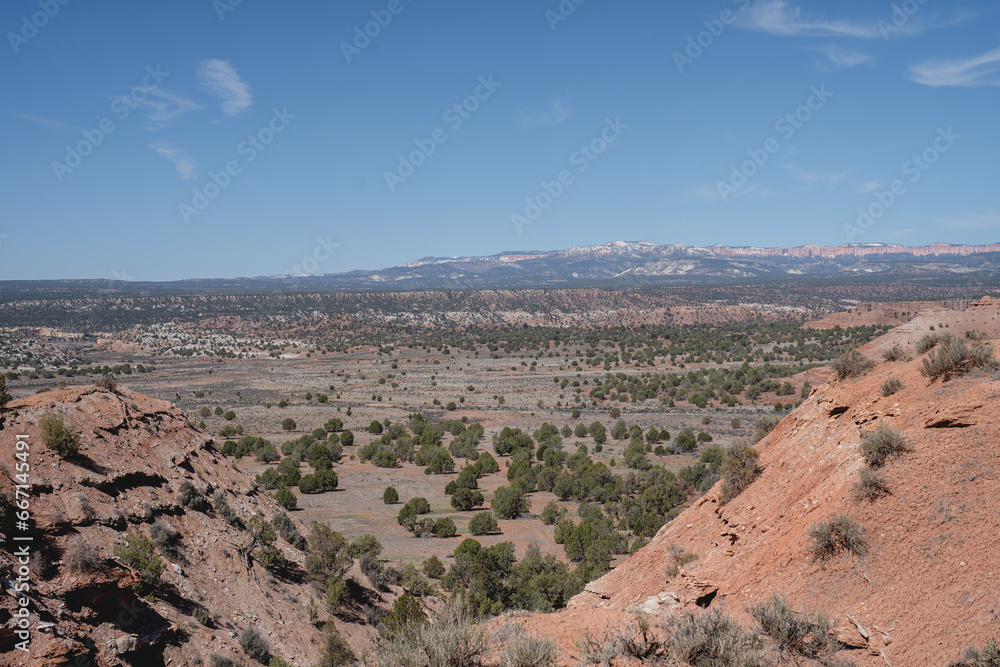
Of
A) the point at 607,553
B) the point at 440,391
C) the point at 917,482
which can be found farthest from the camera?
the point at 440,391

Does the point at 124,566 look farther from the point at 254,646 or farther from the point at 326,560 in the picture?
the point at 326,560

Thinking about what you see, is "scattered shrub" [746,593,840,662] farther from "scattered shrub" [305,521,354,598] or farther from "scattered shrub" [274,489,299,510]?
"scattered shrub" [274,489,299,510]

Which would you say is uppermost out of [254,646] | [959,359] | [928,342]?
[928,342]

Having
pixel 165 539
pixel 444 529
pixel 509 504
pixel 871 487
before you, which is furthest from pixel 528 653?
pixel 509 504

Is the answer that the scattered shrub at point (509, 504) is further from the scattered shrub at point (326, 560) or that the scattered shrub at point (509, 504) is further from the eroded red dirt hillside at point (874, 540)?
the eroded red dirt hillside at point (874, 540)

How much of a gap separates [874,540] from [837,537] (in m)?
0.43

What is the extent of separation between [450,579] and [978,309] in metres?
27.0

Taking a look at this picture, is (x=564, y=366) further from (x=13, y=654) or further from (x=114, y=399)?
(x=13, y=654)

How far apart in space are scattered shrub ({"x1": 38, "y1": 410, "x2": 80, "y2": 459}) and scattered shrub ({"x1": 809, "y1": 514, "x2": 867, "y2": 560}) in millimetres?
13022

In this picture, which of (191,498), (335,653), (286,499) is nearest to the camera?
(335,653)

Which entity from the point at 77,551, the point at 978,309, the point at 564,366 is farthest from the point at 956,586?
the point at 564,366

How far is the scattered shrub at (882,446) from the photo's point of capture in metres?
8.26

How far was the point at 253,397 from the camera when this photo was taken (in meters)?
57.8

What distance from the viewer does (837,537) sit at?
7832 millimetres
